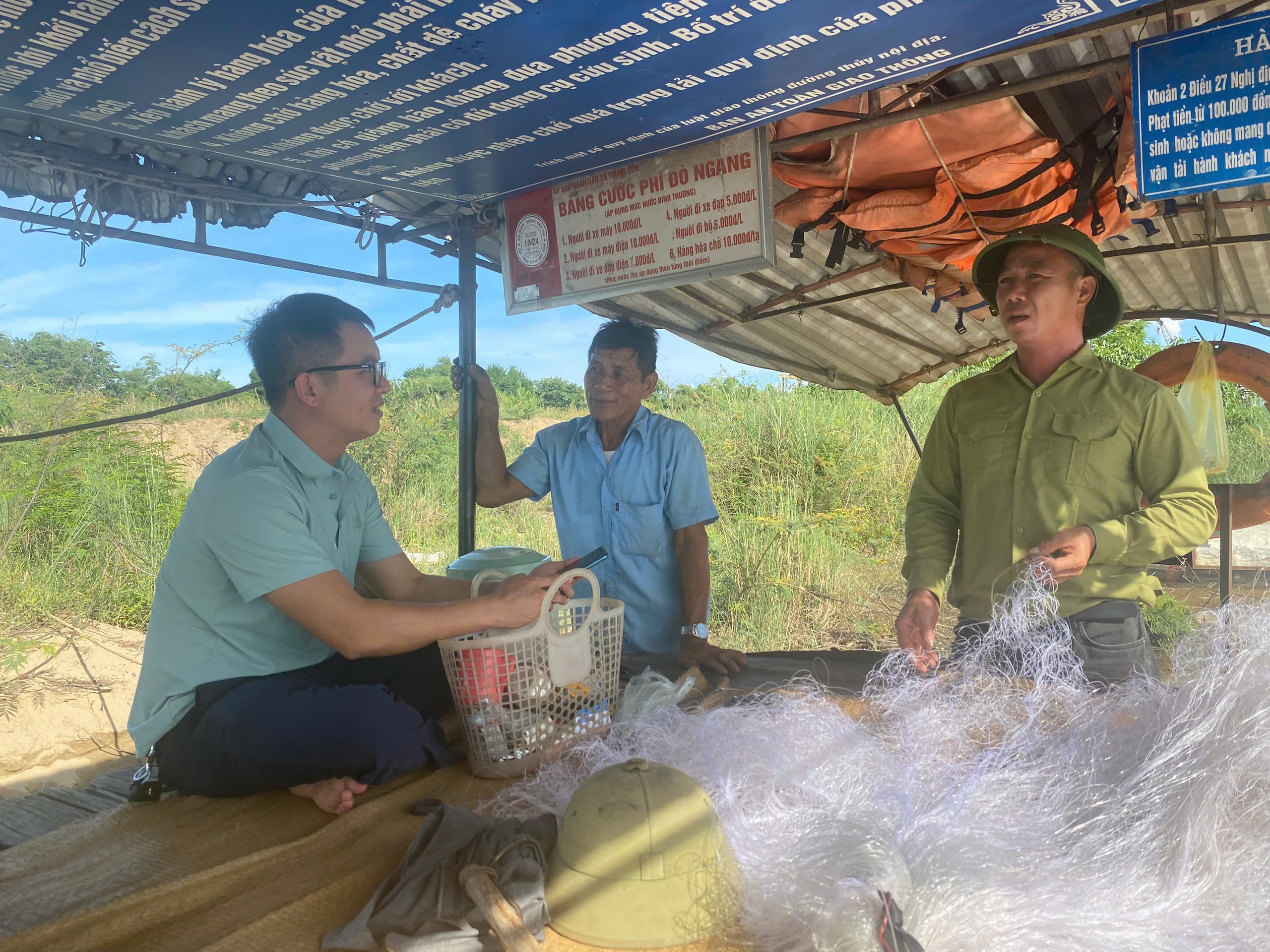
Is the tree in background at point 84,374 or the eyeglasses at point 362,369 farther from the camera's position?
the tree in background at point 84,374

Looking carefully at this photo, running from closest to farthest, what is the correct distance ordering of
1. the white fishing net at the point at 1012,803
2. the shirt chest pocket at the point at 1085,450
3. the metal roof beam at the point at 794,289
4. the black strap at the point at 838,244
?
the white fishing net at the point at 1012,803 → the shirt chest pocket at the point at 1085,450 → the black strap at the point at 838,244 → the metal roof beam at the point at 794,289

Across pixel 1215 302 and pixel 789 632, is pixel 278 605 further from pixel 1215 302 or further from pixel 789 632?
pixel 789 632

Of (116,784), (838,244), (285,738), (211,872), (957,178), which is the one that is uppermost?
(957,178)

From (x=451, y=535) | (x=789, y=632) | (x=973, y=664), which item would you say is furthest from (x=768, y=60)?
(x=451, y=535)

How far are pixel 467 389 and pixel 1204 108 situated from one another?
2.87 metres

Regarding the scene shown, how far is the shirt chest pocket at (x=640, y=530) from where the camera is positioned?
3.71m

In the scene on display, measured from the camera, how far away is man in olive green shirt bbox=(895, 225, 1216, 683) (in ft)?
8.64

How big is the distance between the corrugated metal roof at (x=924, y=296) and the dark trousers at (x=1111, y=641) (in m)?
1.66

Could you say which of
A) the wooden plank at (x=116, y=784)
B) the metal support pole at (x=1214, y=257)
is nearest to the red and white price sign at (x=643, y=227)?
the metal support pole at (x=1214, y=257)

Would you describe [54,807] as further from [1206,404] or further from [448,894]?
[1206,404]

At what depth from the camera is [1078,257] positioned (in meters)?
2.87

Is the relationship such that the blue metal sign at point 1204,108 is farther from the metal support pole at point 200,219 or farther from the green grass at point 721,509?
the green grass at point 721,509

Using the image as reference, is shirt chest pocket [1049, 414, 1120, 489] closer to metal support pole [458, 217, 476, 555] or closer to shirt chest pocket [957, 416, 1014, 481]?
shirt chest pocket [957, 416, 1014, 481]

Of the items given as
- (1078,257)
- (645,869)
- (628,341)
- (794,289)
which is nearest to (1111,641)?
(1078,257)
